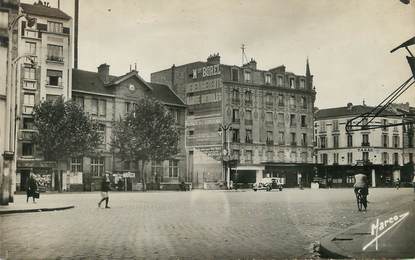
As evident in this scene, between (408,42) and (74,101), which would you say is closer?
(408,42)

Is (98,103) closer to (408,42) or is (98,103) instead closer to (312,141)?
A: (408,42)

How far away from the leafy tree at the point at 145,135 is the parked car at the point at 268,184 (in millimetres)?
14547

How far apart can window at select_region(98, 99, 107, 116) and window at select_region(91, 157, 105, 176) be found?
5.48 ft

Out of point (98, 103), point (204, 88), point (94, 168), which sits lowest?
point (94, 168)

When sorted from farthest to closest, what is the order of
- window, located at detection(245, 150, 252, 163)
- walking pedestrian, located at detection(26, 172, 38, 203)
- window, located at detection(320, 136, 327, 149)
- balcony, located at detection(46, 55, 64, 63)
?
window, located at detection(245, 150, 252, 163)
window, located at detection(320, 136, 327, 149)
walking pedestrian, located at detection(26, 172, 38, 203)
balcony, located at detection(46, 55, 64, 63)

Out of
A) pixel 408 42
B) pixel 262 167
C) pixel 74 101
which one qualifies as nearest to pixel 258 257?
pixel 408 42

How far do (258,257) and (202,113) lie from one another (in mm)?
18676

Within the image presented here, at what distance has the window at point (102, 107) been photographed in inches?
699

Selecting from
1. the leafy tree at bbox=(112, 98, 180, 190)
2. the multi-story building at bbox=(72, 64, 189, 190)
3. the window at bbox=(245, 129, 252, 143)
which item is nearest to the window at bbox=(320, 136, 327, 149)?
the window at bbox=(245, 129, 252, 143)

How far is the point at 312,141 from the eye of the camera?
4225 cm

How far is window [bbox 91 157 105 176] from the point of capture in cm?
1863

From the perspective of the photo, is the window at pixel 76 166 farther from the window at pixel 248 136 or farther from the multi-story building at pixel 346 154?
the window at pixel 248 136

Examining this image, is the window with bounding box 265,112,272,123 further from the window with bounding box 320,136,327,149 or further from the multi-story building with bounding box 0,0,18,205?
the multi-story building with bounding box 0,0,18,205

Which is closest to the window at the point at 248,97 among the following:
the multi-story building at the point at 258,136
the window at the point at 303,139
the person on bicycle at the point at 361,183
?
the multi-story building at the point at 258,136
